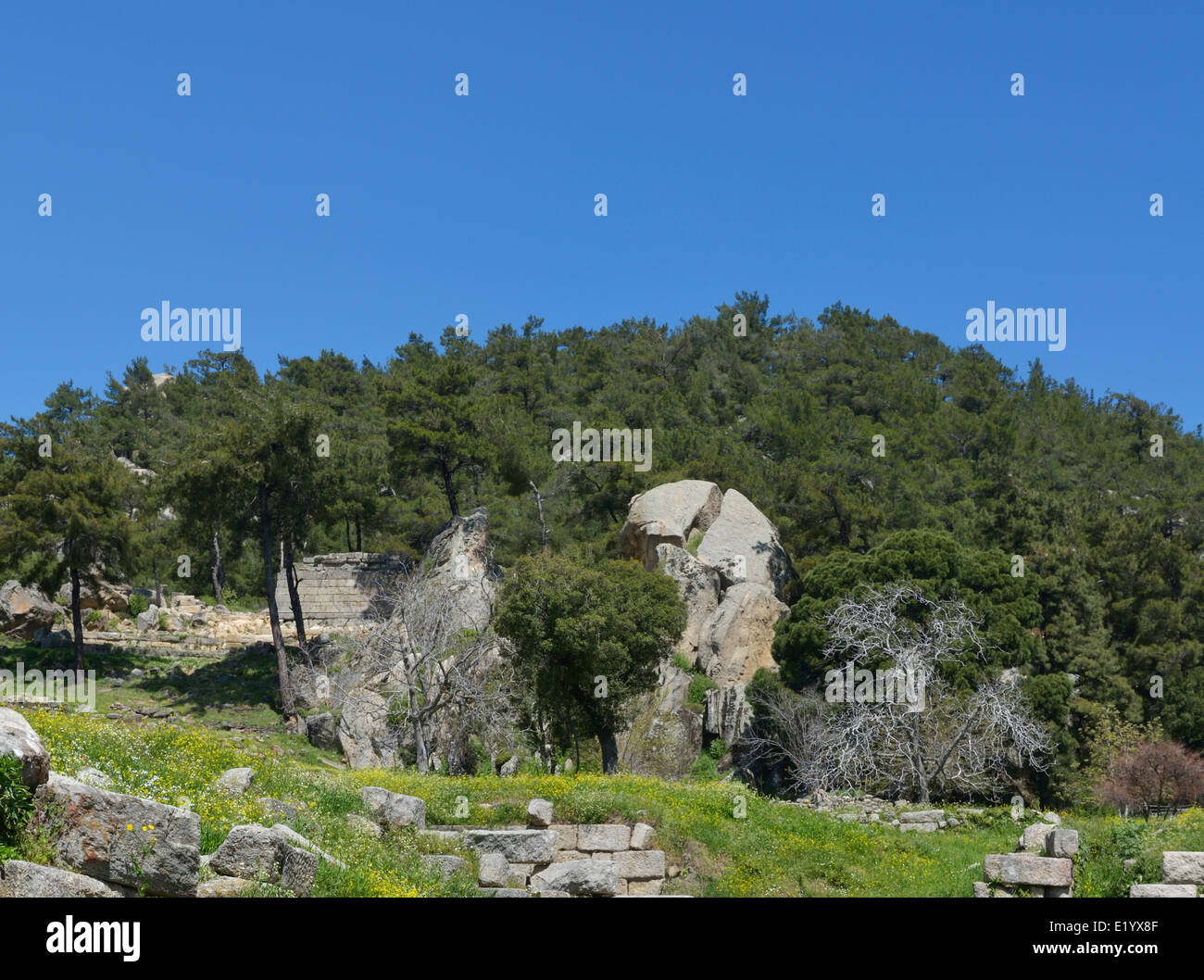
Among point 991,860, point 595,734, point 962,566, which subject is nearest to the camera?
point 991,860

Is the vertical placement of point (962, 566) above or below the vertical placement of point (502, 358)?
below

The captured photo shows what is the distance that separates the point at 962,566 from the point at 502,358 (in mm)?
35579

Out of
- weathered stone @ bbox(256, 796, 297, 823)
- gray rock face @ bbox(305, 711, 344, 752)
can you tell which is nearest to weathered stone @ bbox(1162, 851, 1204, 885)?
weathered stone @ bbox(256, 796, 297, 823)

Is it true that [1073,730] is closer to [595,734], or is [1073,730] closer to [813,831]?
[595,734]

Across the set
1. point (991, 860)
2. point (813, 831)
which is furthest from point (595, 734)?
point (991, 860)

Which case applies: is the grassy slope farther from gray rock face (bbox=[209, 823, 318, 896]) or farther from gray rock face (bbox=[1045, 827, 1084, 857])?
gray rock face (bbox=[209, 823, 318, 896])

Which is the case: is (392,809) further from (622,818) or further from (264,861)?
(264,861)

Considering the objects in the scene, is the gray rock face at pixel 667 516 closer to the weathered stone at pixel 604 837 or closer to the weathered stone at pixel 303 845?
the weathered stone at pixel 604 837

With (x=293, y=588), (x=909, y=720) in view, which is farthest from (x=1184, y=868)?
(x=293, y=588)

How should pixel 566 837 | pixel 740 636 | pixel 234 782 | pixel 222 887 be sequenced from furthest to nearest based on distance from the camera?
pixel 740 636
pixel 566 837
pixel 234 782
pixel 222 887

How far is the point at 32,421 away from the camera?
68562 mm

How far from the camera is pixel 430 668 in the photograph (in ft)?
95.6

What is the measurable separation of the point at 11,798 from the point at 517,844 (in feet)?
23.8
